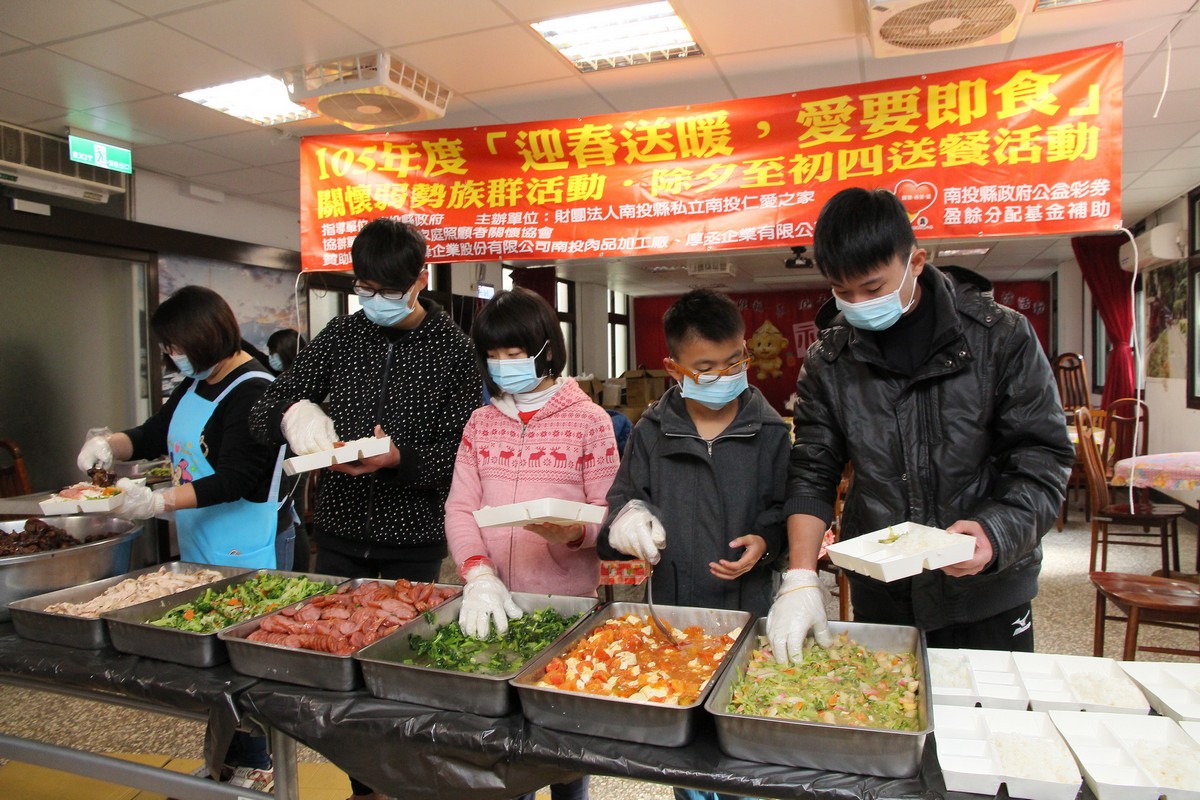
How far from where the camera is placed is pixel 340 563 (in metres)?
1.91

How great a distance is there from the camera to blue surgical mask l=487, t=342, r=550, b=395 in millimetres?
1704

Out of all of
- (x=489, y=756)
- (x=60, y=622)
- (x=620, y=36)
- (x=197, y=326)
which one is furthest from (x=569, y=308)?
(x=489, y=756)

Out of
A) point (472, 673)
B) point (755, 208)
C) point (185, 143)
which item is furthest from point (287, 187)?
point (472, 673)

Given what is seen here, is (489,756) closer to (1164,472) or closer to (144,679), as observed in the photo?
(144,679)

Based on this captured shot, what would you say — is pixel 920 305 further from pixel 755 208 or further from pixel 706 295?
pixel 755 208

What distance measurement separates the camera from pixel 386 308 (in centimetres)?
186

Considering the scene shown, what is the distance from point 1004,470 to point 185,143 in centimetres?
472

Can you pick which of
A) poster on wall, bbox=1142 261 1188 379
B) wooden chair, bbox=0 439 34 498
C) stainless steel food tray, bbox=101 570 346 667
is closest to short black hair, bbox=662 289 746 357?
stainless steel food tray, bbox=101 570 346 667

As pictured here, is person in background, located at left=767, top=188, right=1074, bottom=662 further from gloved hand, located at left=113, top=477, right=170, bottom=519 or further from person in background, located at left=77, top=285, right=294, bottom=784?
gloved hand, located at left=113, top=477, right=170, bottom=519

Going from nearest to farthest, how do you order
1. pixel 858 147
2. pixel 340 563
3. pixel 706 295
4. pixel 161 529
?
pixel 706 295, pixel 340 563, pixel 858 147, pixel 161 529

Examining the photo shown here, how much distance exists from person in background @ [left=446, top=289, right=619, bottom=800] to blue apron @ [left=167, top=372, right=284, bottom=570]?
0.70 meters

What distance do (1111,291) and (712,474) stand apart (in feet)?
27.0

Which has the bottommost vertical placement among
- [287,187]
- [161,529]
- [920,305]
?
[161,529]

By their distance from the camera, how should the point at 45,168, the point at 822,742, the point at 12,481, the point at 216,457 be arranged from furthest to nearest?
the point at 45,168, the point at 12,481, the point at 216,457, the point at 822,742
